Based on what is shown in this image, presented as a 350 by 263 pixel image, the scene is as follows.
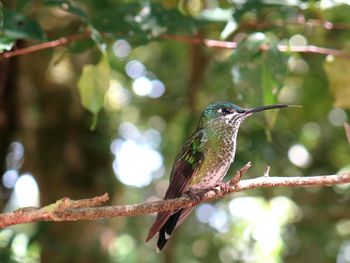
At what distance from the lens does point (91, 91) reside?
133 inches

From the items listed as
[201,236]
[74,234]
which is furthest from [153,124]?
[74,234]

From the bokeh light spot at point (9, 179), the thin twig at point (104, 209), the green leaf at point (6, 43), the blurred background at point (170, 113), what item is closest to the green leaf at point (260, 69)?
the blurred background at point (170, 113)

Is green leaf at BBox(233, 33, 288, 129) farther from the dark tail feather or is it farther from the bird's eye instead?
the dark tail feather

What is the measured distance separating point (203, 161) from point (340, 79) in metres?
1.05

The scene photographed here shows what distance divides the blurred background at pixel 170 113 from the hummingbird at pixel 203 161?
0.21m

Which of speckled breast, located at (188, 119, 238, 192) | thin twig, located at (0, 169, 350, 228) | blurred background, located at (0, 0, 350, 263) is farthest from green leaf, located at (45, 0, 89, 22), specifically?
thin twig, located at (0, 169, 350, 228)

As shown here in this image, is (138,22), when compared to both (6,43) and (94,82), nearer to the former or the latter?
(94,82)

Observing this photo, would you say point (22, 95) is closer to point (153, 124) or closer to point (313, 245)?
point (153, 124)

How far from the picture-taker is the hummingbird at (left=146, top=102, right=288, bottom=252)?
320 centimetres

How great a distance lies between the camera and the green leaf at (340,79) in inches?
145

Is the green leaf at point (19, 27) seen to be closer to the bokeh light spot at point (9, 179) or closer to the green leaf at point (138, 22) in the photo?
the green leaf at point (138, 22)

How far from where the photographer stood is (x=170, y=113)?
592cm

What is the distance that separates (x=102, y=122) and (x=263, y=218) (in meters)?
1.93

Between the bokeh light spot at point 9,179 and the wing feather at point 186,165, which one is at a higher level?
the wing feather at point 186,165
